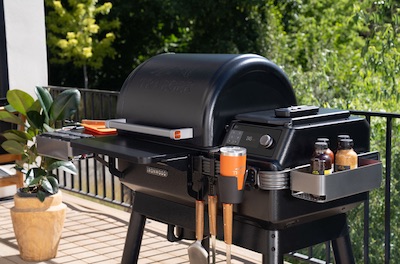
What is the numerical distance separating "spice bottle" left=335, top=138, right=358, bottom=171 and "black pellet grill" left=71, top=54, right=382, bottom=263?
0.03 metres

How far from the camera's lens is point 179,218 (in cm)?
275

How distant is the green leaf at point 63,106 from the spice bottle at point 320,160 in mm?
1804

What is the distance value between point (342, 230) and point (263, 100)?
60cm

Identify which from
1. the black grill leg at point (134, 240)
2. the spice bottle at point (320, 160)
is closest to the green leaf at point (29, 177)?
the black grill leg at point (134, 240)

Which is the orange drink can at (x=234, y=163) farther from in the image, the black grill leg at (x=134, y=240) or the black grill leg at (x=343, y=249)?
the black grill leg at (x=134, y=240)

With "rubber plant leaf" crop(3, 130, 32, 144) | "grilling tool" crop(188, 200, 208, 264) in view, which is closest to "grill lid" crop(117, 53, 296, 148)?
"grilling tool" crop(188, 200, 208, 264)

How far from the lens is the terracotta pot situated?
373cm

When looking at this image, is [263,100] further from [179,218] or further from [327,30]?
[327,30]

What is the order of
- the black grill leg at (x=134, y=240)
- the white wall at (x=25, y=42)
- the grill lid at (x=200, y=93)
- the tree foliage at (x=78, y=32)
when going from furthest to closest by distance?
the tree foliage at (x=78, y=32) → the white wall at (x=25, y=42) → the black grill leg at (x=134, y=240) → the grill lid at (x=200, y=93)

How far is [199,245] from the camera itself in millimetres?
2574

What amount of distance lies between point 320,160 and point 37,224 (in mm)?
1995

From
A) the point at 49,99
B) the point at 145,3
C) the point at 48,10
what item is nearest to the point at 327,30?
the point at 145,3

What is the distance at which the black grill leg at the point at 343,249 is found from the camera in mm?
2688

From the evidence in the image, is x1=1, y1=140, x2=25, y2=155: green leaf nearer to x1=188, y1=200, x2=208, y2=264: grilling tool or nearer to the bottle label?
x1=188, y1=200, x2=208, y2=264: grilling tool
